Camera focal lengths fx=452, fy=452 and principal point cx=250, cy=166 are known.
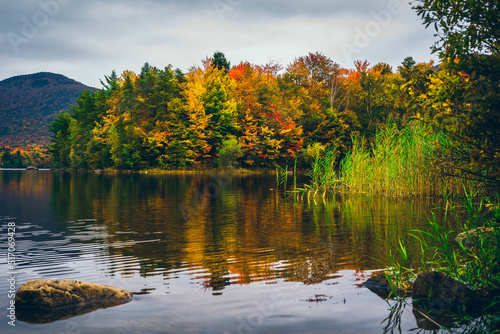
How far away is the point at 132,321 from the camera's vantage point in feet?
18.3

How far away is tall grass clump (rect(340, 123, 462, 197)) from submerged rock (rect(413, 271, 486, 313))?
1088 cm

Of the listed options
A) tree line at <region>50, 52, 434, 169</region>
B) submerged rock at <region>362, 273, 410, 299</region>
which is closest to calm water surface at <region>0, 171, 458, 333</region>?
submerged rock at <region>362, 273, 410, 299</region>

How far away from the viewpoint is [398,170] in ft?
63.4

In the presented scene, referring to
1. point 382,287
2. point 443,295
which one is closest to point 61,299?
point 382,287

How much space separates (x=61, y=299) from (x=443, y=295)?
5.16 metres

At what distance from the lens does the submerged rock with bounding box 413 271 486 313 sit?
235 inches

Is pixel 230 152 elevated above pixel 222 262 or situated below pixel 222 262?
above

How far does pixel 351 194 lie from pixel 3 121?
139 m

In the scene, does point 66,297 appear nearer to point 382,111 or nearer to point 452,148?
point 452,148

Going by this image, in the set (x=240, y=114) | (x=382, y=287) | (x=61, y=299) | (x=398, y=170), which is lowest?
(x=382, y=287)

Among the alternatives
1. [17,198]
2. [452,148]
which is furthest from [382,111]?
[452,148]

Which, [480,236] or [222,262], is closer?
[480,236]

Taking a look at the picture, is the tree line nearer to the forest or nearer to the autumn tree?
the forest

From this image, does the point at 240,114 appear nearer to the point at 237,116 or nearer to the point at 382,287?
the point at 237,116
